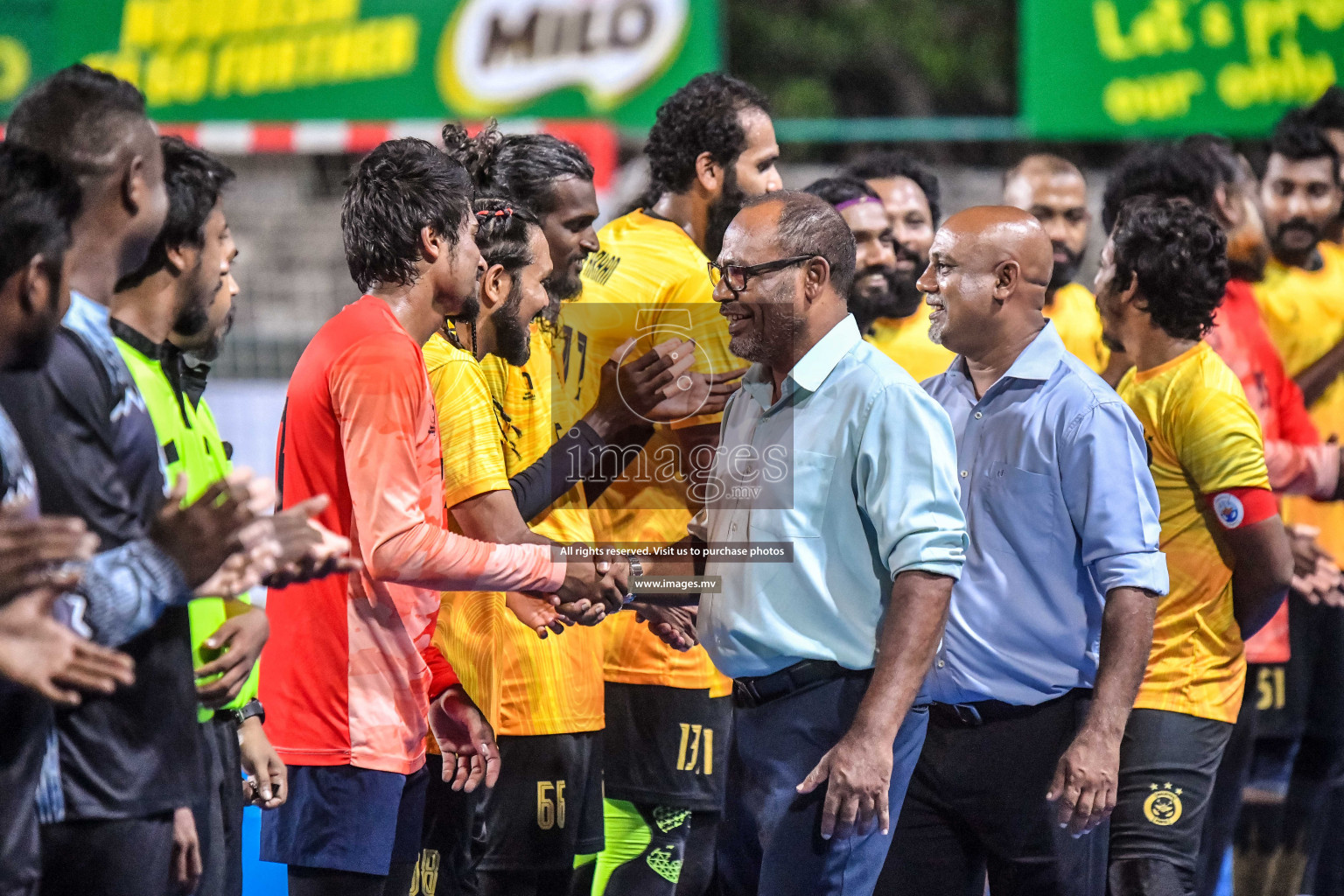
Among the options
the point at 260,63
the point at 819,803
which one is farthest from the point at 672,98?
the point at 260,63

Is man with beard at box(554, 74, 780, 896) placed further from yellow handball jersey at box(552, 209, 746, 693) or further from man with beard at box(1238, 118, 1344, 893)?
man with beard at box(1238, 118, 1344, 893)

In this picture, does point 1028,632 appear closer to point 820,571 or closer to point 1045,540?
point 1045,540

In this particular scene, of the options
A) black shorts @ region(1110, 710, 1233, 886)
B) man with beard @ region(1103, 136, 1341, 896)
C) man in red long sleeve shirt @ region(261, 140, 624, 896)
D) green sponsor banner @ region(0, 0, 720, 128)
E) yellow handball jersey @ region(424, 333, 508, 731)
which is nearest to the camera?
man in red long sleeve shirt @ region(261, 140, 624, 896)

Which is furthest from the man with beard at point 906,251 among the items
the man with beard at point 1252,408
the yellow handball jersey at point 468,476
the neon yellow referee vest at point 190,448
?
the neon yellow referee vest at point 190,448

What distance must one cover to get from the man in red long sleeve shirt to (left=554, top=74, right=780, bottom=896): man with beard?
111 cm

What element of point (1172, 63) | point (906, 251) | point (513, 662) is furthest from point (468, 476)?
point (1172, 63)

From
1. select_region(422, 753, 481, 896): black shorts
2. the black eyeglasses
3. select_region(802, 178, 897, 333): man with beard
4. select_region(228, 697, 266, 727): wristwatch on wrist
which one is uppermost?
select_region(802, 178, 897, 333): man with beard

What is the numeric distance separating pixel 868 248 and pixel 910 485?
8.06 ft

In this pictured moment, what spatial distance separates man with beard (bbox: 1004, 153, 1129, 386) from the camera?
5.69 meters

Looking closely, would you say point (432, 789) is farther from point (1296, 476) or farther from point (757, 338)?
point (1296, 476)

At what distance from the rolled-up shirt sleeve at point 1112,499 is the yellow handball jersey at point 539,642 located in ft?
4.61

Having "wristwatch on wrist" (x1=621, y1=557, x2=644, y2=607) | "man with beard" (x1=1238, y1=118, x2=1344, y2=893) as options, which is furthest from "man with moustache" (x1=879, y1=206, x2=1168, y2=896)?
"man with beard" (x1=1238, y1=118, x2=1344, y2=893)

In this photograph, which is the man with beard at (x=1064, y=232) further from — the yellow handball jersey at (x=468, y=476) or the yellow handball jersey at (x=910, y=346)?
the yellow handball jersey at (x=468, y=476)

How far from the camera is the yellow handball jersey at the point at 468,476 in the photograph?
3668mm
